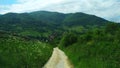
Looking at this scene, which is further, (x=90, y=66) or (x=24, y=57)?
(x=24, y=57)

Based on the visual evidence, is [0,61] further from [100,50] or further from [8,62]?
[100,50]

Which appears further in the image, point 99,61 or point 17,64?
point 17,64

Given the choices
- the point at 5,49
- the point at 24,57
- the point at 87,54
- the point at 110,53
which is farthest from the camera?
the point at 87,54

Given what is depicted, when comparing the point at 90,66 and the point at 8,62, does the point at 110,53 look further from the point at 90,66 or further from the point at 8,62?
the point at 8,62

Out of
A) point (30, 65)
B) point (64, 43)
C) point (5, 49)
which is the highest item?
point (5, 49)

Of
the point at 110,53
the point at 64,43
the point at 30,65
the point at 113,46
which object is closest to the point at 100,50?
the point at 113,46

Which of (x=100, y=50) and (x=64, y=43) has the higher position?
(x=100, y=50)

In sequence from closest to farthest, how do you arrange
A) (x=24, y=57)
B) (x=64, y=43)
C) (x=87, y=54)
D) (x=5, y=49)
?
(x=5, y=49) < (x=24, y=57) < (x=87, y=54) < (x=64, y=43)

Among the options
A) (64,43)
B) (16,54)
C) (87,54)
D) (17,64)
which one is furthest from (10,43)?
(64,43)

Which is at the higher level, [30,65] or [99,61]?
[99,61]
